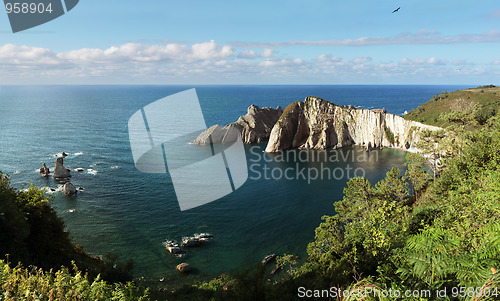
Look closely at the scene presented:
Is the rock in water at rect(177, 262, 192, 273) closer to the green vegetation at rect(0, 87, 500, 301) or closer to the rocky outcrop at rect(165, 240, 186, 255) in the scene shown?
the rocky outcrop at rect(165, 240, 186, 255)

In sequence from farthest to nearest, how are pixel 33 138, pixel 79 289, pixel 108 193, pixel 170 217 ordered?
pixel 33 138 < pixel 108 193 < pixel 170 217 < pixel 79 289

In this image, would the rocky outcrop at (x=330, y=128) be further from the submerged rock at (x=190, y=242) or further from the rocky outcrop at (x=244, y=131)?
the submerged rock at (x=190, y=242)

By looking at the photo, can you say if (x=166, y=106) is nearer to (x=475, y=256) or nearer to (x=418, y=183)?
(x=418, y=183)

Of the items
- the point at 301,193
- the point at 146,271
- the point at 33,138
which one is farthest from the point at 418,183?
the point at 33,138

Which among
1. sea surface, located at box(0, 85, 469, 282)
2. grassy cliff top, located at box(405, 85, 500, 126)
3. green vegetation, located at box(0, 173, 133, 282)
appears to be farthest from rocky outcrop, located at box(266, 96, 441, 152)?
green vegetation, located at box(0, 173, 133, 282)

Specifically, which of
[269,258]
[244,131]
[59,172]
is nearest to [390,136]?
[244,131]

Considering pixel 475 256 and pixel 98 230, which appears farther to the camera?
pixel 98 230
